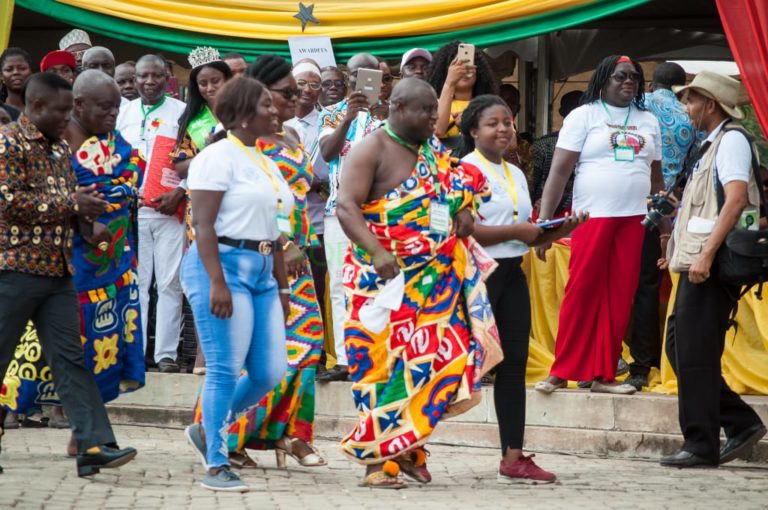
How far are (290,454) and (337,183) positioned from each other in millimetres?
2288

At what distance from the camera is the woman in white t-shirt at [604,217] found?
9305 mm

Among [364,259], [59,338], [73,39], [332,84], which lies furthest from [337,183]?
[73,39]

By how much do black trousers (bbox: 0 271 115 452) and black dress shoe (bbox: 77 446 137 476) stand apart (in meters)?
0.04

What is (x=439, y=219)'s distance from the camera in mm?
7258

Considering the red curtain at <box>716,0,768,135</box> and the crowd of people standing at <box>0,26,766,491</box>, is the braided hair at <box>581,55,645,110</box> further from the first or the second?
the red curtain at <box>716,0,768,135</box>

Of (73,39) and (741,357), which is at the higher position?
(73,39)

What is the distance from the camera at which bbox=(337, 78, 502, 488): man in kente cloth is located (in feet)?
23.7

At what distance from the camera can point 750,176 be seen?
8.38 metres

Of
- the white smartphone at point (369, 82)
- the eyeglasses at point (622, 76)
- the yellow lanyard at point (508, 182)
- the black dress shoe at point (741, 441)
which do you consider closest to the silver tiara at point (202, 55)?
the white smartphone at point (369, 82)

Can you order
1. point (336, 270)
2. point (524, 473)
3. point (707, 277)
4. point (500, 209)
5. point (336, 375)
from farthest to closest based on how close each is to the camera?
point (336, 375), point (336, 270), point (707, 277), point (500, 209), point (524, 473)

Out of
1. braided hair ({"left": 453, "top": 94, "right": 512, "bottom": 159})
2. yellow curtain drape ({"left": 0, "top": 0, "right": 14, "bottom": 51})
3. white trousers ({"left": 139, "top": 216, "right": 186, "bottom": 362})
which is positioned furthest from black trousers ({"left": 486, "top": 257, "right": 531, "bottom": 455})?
yellow curtain drape ({"left": 0, "top": 0, "right": 14, "bottom": 51})

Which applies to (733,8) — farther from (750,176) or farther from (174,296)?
(174,296)

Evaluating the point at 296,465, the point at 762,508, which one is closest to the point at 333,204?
the point at 296,465

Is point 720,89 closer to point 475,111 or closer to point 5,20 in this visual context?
point 475,111
